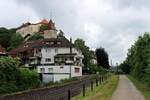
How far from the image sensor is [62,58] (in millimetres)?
107188

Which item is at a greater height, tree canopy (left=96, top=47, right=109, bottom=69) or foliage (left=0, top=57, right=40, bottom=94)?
tree canopy (left=96, top=47, right=109, bottom=69)

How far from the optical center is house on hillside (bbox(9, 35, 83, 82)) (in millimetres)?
104312

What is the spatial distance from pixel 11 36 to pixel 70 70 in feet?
187

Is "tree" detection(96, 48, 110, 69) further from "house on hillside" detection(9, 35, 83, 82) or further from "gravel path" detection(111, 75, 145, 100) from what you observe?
"gravel path" detection(111, 75, 145, 100)

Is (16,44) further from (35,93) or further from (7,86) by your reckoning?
(35,93)

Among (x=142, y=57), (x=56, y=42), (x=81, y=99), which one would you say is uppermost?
(x=56, y=42)

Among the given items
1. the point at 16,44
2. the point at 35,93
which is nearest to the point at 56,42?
the point at 16,44

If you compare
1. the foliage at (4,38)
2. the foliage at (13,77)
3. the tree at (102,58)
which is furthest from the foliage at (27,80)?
the tree at (102,58)

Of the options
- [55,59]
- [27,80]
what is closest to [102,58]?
[55,59]

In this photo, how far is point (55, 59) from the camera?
10806 centimetres

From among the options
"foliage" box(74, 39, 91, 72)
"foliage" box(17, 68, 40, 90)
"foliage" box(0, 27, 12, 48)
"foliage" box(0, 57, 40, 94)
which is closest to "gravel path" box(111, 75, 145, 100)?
"foliage" box(0, 57, 40, 94)

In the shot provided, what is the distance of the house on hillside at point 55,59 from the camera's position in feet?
342

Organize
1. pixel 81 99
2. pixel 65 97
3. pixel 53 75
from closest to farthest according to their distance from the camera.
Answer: pixel 65 97 → pixel 81 99 → pixel 53 75

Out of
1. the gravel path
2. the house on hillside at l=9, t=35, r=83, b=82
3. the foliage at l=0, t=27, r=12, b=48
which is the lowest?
the gravel path
